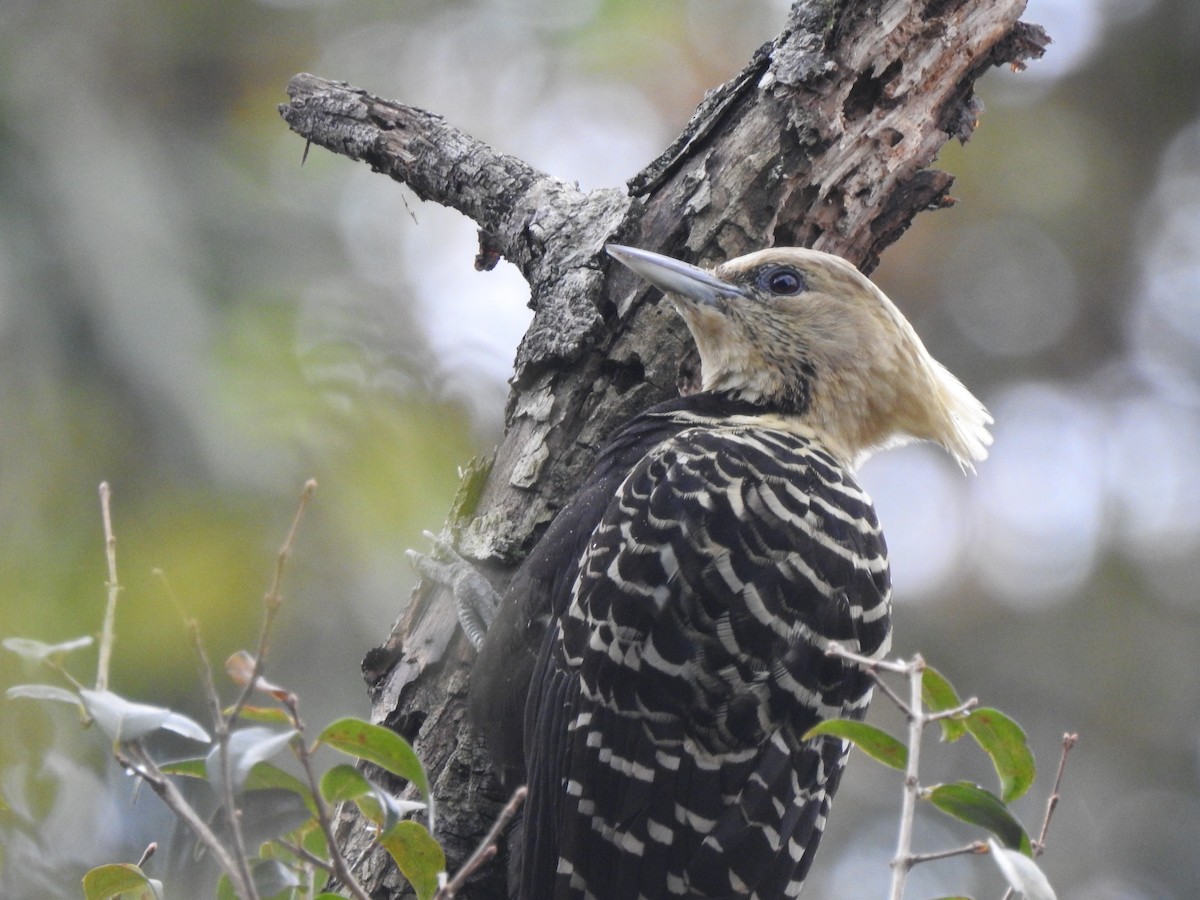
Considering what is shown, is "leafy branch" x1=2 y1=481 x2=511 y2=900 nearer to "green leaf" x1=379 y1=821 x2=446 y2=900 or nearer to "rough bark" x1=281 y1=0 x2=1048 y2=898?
"green leaf" x1=379 y1=821 x2=446 y2=900

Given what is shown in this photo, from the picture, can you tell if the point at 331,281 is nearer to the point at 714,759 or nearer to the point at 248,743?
the point at 714,759

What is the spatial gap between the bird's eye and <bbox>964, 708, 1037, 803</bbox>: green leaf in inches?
59.3

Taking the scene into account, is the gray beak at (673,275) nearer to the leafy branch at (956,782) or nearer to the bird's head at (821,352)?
the bird's head at (821,352)

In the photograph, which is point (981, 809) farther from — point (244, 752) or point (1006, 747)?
point (244, 752)

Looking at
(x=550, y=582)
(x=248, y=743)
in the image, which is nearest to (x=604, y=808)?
(x=550, y=582)

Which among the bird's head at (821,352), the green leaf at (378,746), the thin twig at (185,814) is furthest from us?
the bird's head at (821,352)

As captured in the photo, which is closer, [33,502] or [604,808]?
[604,808]

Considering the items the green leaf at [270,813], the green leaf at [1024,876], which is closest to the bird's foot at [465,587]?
the green leaf at [270,813]

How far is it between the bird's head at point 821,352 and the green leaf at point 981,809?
1.52m

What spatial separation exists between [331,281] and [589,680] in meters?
3.16

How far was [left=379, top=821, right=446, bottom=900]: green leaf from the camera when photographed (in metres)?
1.85

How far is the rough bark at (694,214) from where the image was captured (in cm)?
287

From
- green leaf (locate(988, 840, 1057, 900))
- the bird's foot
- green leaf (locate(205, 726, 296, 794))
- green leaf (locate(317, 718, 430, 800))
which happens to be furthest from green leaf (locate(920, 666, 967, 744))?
the bird's foot

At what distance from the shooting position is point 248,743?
1556 mm
